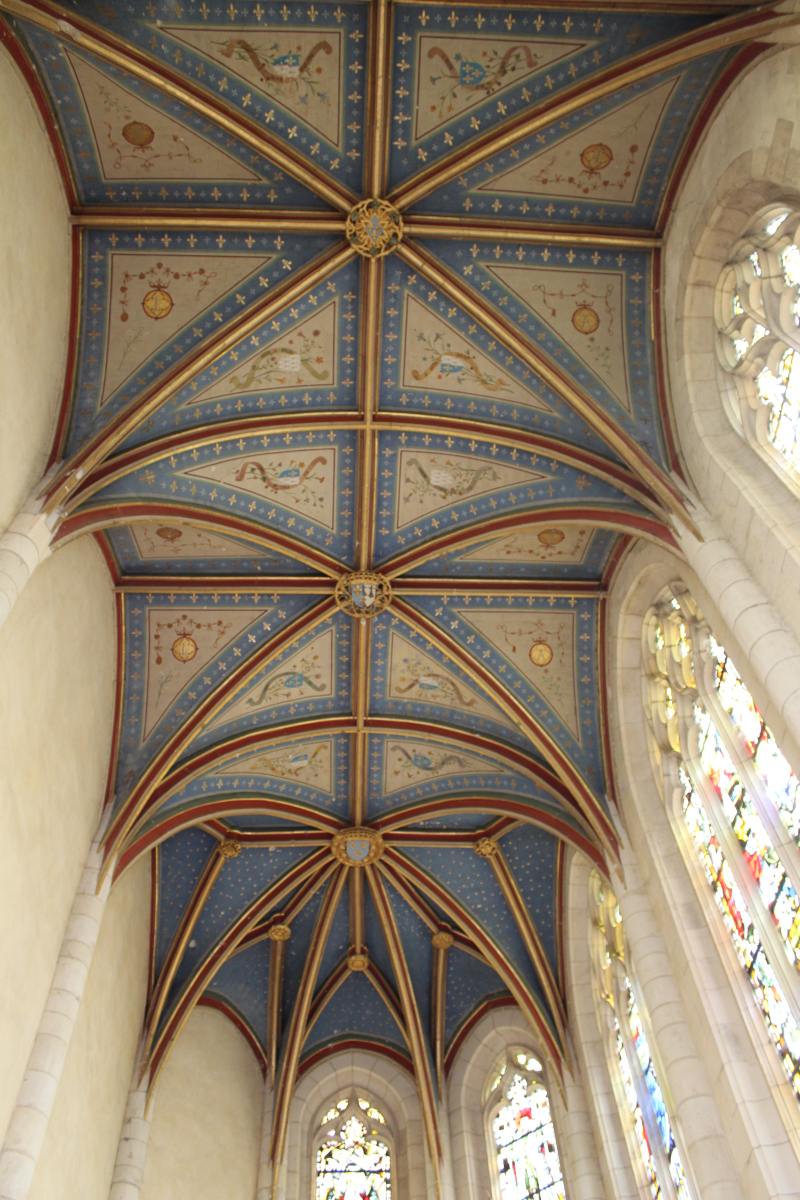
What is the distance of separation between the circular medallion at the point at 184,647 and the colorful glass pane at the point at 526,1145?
8607 mm

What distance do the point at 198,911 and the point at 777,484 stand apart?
451 inches

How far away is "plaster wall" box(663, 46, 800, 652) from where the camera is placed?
10.6m

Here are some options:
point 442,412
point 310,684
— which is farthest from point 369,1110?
point 442,412

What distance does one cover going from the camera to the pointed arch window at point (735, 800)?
36.0ft

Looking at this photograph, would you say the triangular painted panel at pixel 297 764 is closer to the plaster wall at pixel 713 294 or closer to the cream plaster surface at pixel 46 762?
the cream plaster surface at pixel 46 762

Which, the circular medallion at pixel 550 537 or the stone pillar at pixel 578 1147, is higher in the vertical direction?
the circular medallion at pixel 550 537

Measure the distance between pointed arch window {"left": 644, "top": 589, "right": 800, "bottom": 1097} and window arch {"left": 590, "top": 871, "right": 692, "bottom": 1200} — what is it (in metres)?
2.75

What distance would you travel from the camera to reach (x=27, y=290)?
1191 centimetres

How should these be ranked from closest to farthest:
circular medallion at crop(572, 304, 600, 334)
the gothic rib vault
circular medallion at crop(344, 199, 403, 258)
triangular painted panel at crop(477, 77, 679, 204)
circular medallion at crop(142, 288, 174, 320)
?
the gothic rib vault
triangular painted panel at crop(477, 77, 679, 204)
circular medallion at crop(344, 199, 403, 258)
circular medallion at crop(142, 288, 174, 320)
circular medallion at crop(572, 304, 600, 334)

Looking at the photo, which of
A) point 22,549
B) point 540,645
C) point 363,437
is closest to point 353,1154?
point 540,645

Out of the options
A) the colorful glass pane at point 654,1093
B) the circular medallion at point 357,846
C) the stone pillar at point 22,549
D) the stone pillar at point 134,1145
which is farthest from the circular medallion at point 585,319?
the stone pillar at point 134,1145

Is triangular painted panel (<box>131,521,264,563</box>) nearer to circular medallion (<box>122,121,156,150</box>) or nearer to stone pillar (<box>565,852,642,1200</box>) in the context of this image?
circular medallion (<box>122,121,156,150</box>)

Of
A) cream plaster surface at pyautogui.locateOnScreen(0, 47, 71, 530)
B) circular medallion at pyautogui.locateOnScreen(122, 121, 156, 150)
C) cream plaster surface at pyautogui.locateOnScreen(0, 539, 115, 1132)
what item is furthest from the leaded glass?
circular medallion at pyautogui.locateOnScreen(122, 121, 156, 150)

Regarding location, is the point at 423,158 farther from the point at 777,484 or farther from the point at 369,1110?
the point at 369,1110
